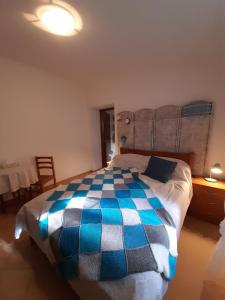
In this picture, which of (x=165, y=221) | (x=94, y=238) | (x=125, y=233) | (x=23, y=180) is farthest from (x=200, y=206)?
(x=23, y=180)

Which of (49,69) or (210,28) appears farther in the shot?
(49,69)

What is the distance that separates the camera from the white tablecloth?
88.7 inches

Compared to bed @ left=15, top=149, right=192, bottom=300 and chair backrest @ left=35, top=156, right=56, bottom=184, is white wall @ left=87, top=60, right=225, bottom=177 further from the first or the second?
chair backrest @ left=35, top=156, right=56, bottom=184

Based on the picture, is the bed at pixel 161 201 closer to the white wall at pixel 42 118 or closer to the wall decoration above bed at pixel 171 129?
the wall decoration above bed at pixel 171 129

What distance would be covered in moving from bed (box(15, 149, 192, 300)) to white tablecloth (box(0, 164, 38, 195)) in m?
0.87

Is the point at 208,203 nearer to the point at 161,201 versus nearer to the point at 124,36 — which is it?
the point at 161,201

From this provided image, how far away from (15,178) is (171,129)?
9.11 ft

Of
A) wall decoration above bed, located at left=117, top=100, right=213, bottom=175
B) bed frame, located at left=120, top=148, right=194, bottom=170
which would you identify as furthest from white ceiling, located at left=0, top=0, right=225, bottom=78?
bed frame, located at left=120, top=148, right=194, bottom=170

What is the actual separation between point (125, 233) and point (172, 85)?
8.33 ft

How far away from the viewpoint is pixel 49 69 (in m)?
2.92

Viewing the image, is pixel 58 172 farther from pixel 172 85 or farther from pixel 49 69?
pixel 172 85

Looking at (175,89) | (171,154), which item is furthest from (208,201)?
(175,89)

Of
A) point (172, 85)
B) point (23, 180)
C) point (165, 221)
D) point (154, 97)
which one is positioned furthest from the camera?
point (154, 97)

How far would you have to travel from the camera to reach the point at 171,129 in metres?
2.65
